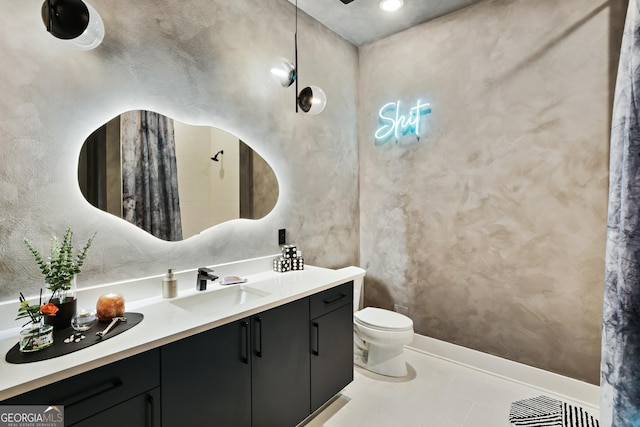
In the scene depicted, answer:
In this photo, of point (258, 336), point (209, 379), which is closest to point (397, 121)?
point (258, 336)

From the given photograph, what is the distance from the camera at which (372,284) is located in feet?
10.6

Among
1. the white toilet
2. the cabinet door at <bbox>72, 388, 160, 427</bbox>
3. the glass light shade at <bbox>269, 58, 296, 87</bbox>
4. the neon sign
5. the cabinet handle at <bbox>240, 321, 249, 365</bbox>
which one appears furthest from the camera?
the neon sign

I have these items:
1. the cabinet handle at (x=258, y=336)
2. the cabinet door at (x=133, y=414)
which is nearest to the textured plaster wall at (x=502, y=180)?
the cabinet handle at (x=258, y=336)

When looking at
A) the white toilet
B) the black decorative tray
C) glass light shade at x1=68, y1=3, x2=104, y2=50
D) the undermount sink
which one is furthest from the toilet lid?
glass light shade at x1=68, y1=3, x2=104, y2=50

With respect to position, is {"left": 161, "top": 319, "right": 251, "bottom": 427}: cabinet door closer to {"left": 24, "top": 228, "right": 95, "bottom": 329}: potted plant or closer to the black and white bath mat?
{"left": 24, "top": 228, "right": 95, "bottom": 329}: potted plant

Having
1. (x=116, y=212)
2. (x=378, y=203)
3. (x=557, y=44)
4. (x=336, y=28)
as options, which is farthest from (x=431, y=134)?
(x=116, y=212)

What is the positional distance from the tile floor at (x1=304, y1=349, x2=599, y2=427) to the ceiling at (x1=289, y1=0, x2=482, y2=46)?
3064 millimetres

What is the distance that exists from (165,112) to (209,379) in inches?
58.1

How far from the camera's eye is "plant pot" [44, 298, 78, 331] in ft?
4.10

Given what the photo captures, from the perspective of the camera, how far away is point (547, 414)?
2.04 m

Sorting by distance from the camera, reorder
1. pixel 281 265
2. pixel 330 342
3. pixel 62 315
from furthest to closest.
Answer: pixel 281 265 → pixel 330 342 → pixel 62 315

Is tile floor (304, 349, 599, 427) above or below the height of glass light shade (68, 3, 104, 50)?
below

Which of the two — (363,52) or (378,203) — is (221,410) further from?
(363,52)

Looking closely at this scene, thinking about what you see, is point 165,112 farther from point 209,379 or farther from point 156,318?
point 209,379
